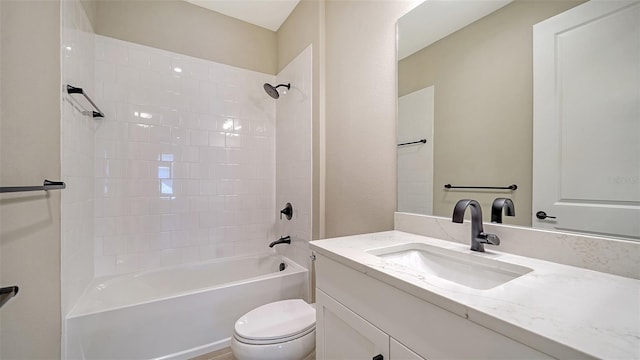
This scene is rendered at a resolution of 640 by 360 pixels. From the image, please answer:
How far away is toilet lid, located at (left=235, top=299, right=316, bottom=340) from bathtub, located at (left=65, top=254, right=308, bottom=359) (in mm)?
395

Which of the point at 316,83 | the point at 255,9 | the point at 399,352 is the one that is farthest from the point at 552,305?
the point at 255,9

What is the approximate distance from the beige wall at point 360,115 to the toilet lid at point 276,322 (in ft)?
1.76

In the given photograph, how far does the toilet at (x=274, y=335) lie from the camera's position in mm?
1161

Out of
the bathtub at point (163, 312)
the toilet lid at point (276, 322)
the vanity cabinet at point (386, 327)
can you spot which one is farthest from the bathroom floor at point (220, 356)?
the vanity cabinet at point (386, 327)

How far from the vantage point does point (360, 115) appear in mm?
1540

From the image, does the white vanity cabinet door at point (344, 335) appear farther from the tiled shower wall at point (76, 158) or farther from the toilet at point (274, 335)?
the tiled shower wall at point (76, 158)

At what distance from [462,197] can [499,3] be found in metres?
0.75

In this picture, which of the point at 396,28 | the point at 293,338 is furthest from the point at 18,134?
the point at 396,28

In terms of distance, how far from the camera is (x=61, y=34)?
1.25 metres

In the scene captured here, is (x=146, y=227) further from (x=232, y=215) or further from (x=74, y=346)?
(x=74, y=346)

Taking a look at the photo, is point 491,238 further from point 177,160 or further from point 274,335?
point 177,160

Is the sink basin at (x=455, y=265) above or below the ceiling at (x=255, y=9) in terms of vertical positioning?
below

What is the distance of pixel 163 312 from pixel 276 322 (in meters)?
0.75

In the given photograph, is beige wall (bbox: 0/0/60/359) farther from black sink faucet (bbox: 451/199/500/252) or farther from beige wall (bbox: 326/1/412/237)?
black sink faucet (bbox: 451/199/500/252)
